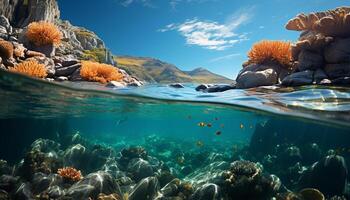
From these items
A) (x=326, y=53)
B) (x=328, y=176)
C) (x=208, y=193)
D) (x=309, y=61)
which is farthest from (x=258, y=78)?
(x=328, y=176)

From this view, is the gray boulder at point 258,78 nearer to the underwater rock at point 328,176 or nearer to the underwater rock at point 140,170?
the underwater rock at point 140,170

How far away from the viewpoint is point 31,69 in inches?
387

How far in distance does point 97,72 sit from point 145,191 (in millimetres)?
4833

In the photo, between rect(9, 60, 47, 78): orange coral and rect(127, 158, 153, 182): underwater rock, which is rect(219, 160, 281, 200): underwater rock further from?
rect(9, 60, 47, 78): orange coral

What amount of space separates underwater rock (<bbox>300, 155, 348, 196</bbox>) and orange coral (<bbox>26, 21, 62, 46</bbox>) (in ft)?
45.9

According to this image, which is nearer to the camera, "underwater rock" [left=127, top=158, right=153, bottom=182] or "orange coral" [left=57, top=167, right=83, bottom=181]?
"orange coral" [left=57, top=167, right=83, bottom=181]

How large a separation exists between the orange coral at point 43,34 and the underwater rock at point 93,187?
5.23 meters

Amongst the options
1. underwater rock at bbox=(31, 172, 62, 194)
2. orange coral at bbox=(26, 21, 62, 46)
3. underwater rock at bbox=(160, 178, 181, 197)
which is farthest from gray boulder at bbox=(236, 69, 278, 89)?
underwater rock at bbox=(31, 172, 62, 194)

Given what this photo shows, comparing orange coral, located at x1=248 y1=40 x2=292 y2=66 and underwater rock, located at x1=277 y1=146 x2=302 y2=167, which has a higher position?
orange coral, located at x1=248 y1=40 x2=292 y2=66

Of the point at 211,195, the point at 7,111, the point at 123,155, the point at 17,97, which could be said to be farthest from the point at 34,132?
the point at 211,195

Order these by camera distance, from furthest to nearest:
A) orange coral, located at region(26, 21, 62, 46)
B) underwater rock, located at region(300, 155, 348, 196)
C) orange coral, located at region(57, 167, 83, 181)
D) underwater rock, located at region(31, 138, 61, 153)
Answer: underwater rock, located at region(31, 138, 61, 153) → underwater rock, located at region(300, 155, 348, 196) → orange coral, located at region(57, 167, 83, 181) → orange coral, located at region(26, 21, 62, 46)

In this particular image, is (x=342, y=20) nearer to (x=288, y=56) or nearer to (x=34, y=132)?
(x=288, y=56)

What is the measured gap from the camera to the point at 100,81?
11242 mm

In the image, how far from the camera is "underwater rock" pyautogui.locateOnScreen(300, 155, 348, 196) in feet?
49.1
